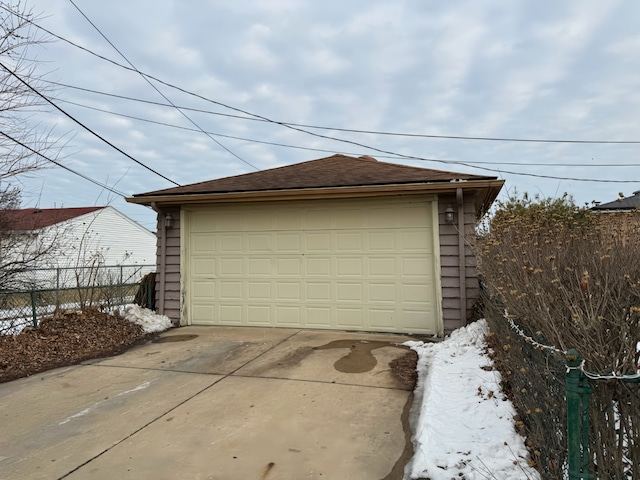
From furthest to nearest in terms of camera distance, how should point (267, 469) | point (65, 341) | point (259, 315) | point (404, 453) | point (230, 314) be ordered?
point (230, 314)
point (259, 315)
point (65, 341)
point (404, 453)
point (267, 469)

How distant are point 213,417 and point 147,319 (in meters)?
4.60

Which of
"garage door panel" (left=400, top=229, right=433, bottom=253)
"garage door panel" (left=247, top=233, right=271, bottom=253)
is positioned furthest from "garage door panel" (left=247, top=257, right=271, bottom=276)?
"garage door panel" (left=400, top=229, right=433, bottom=253)

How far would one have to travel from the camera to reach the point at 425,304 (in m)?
6.67

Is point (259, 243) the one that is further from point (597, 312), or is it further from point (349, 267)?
point (597, 312)

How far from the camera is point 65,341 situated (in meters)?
6.14

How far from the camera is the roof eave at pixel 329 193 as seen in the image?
6.30 metres

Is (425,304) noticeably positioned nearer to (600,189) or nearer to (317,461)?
(317,461)

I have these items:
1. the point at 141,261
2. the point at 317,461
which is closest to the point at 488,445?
the point at 317,461

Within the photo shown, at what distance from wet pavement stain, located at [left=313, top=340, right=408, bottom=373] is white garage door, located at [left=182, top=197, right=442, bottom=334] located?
2.94 feet

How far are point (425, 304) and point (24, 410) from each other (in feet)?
17.9

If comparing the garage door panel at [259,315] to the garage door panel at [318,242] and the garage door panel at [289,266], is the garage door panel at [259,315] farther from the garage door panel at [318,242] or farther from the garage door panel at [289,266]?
the garage door panel at [318,242]

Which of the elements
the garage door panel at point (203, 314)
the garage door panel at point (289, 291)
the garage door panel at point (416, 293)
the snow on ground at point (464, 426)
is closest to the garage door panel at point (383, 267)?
the garage door panel at point (416, 293)

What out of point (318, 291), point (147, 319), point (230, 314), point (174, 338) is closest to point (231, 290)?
point (230, 314)

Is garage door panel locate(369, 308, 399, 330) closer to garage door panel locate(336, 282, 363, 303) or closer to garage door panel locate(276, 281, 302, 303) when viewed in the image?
garage door panel locate(336, 282, 363, 303)
